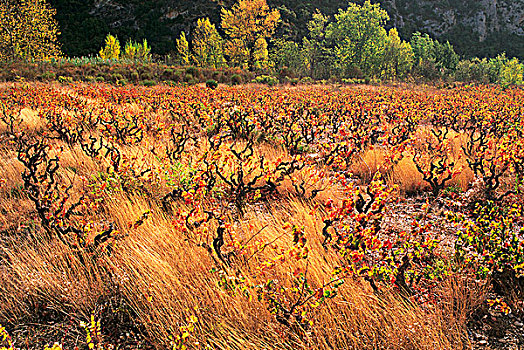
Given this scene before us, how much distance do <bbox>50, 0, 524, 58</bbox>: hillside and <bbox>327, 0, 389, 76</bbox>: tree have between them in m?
16.3

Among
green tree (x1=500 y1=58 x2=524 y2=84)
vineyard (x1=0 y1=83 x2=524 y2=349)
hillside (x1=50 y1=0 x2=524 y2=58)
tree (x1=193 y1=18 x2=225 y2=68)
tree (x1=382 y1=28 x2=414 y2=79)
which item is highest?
hillside (x1=50 y1=0 x2=524 y2=58)

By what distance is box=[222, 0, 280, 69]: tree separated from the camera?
3041cm

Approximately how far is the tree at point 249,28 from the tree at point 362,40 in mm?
6814

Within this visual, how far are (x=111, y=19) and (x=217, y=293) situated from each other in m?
61.2

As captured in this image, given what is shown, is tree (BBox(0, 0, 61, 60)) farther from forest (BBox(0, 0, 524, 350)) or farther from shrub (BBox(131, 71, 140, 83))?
forest (BBox(0, 0, 524, 350))

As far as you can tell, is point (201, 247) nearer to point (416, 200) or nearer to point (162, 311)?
point (162, 311)

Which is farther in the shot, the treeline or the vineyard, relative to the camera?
the treeline

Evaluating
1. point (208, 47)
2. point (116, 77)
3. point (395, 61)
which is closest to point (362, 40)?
point (395, 61)

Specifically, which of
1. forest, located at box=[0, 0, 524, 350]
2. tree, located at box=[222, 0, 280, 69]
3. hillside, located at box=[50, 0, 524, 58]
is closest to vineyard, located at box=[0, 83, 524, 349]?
forest, located at box=[0, 0, 524, 350]

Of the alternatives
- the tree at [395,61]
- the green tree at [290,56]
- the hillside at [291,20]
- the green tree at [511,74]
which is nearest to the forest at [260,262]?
the tree at [395,61]

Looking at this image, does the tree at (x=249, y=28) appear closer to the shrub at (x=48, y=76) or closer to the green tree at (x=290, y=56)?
the green tree at (x=290, y=56)

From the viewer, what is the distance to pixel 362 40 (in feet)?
104

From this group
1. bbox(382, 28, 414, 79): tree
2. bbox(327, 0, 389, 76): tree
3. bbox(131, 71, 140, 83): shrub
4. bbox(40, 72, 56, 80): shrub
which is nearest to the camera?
bbox(40, 72, 56, 80): shrub

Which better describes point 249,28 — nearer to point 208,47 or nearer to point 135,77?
point 208,47
